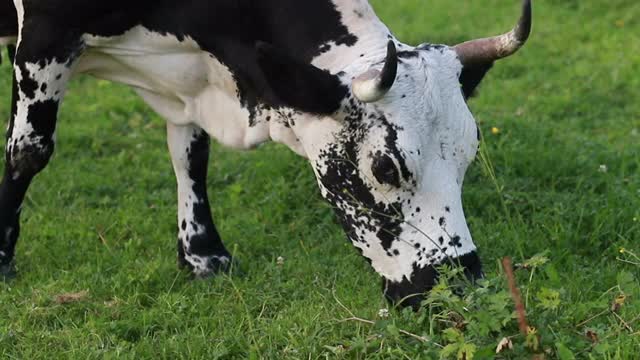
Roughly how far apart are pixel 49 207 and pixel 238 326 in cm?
208

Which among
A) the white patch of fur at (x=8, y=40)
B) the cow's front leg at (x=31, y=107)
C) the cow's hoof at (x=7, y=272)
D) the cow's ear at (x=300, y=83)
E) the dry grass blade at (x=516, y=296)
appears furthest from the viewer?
the white patch of fur at (x=8, y=40)

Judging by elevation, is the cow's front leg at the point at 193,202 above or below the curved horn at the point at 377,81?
below

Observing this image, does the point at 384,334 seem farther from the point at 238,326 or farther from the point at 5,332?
the point at 5,332

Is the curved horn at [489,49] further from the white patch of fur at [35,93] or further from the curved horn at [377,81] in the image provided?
the white patch of fur at [35,93]

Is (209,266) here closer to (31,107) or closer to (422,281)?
(31,107)

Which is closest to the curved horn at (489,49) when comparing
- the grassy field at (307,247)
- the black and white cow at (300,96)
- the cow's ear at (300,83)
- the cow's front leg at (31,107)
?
the black and white cow at (300,96)

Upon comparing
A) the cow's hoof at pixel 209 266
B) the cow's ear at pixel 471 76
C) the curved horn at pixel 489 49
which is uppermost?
the curved horn at pixel 489 49

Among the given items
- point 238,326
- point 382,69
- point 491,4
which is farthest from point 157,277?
point 491,4

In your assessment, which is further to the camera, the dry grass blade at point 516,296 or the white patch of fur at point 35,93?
the white patch of fur at point 35,93

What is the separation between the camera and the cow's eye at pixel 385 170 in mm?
4227

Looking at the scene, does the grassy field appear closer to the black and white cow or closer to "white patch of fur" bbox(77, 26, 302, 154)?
the black and white cow

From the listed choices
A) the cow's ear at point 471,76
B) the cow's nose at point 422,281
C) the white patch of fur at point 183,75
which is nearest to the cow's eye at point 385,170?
the cow's nose at point 422,281

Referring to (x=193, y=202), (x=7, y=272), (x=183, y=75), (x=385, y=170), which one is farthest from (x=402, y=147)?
(x=7, y=272)

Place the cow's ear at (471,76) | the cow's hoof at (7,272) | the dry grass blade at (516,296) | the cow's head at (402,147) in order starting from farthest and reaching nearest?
the cow's hoof at (7,272), the cow's ear at (471,76), the cow's head at (402,147), the dry grass blade at (516,296)
